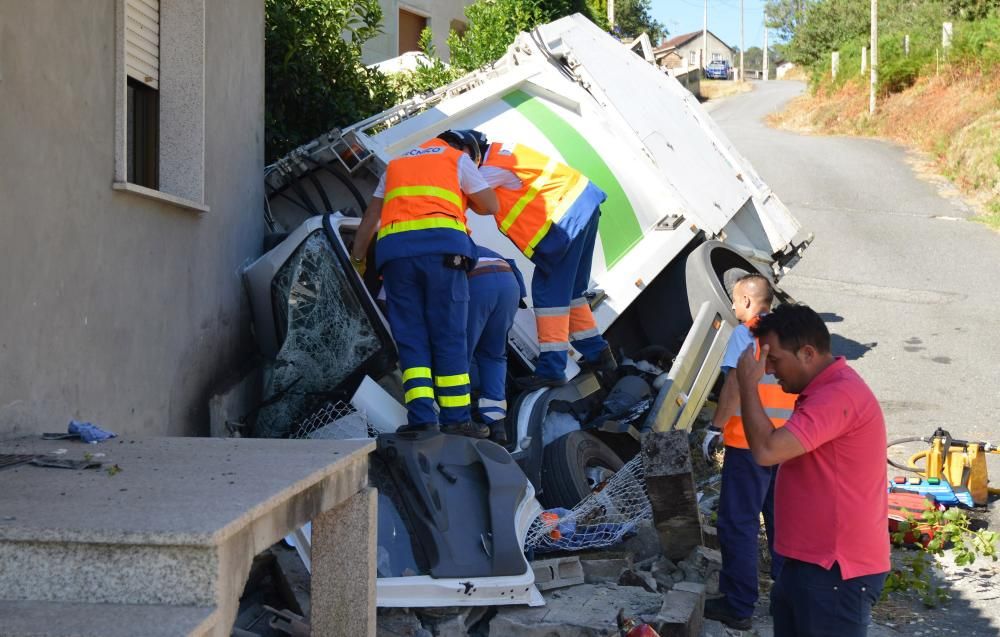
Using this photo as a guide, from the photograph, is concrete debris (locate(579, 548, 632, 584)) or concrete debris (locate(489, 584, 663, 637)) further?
concrete debris (locate(579, 548, 632, 584))

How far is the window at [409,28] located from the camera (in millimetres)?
18141

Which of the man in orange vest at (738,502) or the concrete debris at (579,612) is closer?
the concrete debris at (579,612)

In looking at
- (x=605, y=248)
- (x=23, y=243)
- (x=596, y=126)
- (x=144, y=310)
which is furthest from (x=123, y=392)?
(x=596, y=126)

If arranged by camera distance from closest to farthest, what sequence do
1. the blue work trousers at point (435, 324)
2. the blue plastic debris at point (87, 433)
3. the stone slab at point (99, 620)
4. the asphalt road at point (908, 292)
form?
1. the stone slab at point (99, 620)
2. the blue plastic debris at point (87, 433)
3. the blue work trousers at point (435, 324)
4. the asphalt road at point (908, 292)

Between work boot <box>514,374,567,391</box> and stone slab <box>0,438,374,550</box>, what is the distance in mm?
2499

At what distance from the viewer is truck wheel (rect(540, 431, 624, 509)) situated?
202 inches

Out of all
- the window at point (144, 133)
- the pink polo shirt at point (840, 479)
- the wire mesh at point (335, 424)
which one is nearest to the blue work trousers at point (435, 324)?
the wire mesh at point (335, 424)

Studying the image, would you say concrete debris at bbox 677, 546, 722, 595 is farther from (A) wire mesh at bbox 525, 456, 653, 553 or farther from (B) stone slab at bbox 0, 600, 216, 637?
(B) stone slab at bbox 0, 600, 216, 637

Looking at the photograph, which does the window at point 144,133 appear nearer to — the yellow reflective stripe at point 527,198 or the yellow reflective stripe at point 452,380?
the yellow reflective stripe at point 452,380

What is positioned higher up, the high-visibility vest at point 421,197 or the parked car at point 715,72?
the parked car at point 715,72

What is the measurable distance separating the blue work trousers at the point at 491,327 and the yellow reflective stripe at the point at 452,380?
0.98 feet

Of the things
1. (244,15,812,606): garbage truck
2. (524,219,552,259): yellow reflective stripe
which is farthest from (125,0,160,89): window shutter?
(524,219,552,259): yellow reflective stripe

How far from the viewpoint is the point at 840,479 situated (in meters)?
3.07

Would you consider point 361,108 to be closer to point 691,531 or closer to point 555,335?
point 555,335
